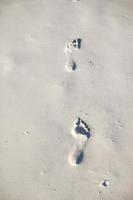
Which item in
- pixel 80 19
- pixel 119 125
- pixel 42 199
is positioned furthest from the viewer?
pixel 80 19

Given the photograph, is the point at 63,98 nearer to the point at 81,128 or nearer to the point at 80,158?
the point at 81,128

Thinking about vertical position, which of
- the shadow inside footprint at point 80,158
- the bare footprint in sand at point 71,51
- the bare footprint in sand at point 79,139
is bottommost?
the shadow inside footprint at point 80,158

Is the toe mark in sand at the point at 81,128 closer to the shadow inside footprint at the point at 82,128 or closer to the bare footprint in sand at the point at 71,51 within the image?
the shadow inside footprint at the point at 82,128

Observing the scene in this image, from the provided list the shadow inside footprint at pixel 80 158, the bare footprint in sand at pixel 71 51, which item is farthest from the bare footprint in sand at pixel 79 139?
the bare footprint in sand at pixel 71 51

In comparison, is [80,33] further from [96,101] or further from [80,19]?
[96,101]

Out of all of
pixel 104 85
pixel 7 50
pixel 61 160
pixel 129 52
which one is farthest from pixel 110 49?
pixel 61 160

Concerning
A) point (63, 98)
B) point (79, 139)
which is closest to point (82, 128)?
point (79, 139)
